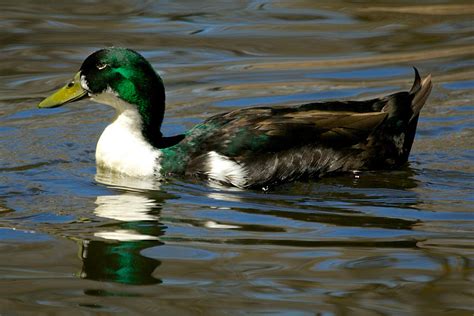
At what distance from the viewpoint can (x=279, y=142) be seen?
962 cm

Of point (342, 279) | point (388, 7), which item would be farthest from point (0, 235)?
point (388, 7)

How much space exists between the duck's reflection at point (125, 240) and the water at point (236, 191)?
2 centimetres

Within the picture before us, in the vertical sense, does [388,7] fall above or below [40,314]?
above

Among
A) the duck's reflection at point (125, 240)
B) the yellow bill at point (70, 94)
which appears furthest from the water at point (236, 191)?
the yellow bill at point (70, 94)

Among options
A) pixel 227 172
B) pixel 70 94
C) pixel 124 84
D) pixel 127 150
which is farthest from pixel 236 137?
pixel 70 94

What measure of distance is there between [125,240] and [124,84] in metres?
2.24

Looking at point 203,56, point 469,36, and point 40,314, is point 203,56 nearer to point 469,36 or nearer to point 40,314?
point 469,36

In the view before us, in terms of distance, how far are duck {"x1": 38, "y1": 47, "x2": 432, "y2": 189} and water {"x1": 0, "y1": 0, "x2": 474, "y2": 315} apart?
0.15 metres

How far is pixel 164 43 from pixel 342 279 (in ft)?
23.5

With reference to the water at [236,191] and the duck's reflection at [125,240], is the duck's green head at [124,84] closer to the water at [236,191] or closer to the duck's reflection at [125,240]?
the water at [236,191]

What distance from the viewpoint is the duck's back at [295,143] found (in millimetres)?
9547

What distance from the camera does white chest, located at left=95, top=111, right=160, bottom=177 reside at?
9742 millimetres

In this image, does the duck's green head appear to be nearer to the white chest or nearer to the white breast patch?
the white chest

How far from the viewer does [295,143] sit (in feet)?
31.8
